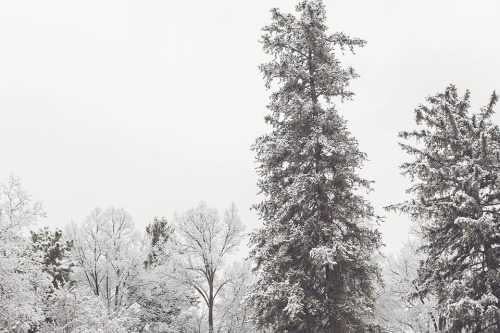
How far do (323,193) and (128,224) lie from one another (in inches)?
763

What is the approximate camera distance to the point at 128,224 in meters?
28.8

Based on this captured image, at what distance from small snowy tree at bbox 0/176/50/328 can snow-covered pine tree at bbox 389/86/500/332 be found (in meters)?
13.2

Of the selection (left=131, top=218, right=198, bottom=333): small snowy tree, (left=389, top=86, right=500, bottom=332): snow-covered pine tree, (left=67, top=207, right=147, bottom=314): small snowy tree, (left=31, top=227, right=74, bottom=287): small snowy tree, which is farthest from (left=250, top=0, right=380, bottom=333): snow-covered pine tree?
(left=31, top=227, right=74, bottom=287): small snowy tree

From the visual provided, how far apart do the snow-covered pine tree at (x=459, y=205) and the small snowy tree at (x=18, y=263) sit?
1321 cm

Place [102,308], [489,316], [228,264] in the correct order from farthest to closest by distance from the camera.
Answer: [228,264]
[102,308]
[489,316]

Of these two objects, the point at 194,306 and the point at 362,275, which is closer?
the point at 362,275

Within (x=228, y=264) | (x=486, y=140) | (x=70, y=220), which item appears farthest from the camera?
(x=70, y=220)

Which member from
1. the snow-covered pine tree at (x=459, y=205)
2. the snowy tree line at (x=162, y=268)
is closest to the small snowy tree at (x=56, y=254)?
the snowy tree line at (x=162, y=268)

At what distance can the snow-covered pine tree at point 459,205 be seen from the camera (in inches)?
430

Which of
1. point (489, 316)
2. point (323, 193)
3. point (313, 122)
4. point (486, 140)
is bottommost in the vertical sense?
point (489, 316)

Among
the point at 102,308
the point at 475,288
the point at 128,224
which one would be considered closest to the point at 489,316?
the point at 475,288

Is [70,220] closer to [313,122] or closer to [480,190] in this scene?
[313,122]

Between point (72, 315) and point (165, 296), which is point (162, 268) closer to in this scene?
point (165, 296)

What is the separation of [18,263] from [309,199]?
1101 centimetres
